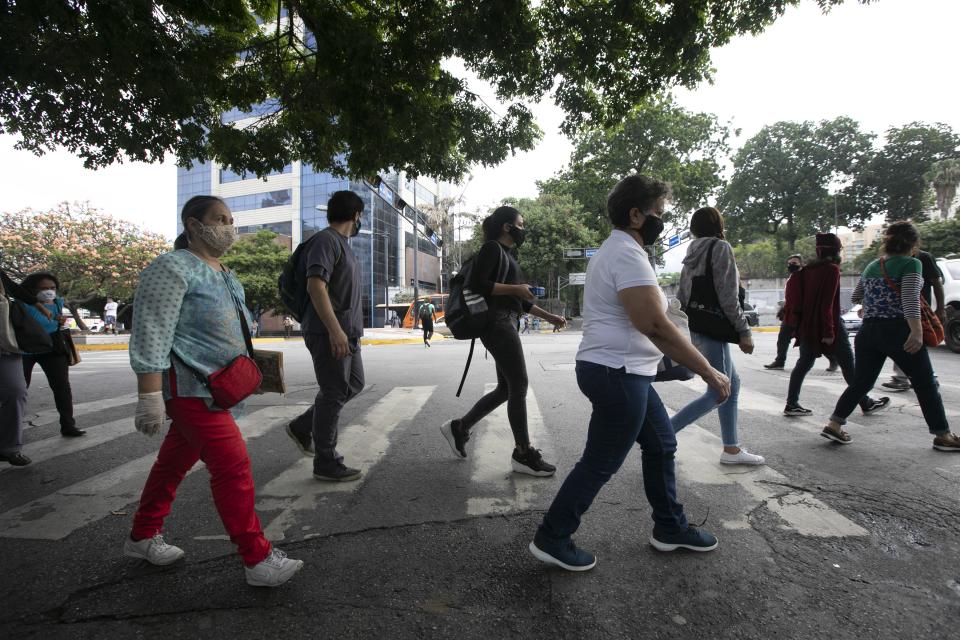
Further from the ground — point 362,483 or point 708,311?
point 708,311

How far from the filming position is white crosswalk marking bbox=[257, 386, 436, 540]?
2.97 meters

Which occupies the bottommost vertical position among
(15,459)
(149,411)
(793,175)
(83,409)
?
(83,409)

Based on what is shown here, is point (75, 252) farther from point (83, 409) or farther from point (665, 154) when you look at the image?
point (665, 154)

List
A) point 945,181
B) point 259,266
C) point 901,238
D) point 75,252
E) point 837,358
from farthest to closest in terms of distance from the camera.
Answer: point 945,181
point 259,266
point 75,252
point 837,358
point 901,238

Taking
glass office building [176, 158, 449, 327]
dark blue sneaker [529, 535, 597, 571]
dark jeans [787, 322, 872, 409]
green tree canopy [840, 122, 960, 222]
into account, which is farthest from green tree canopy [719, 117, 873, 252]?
dark blue sneaker [529, 535, 597, 571]

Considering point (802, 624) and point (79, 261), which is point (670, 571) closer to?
point (802, 624)

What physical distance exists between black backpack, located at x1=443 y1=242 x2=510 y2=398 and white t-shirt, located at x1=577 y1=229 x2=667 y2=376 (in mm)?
1220

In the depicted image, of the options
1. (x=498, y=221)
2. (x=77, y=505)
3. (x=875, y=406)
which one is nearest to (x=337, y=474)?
(x=77, y=505)

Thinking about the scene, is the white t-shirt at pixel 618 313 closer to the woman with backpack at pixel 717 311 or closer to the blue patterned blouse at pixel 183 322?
the woman with backpack at pixel 717 311

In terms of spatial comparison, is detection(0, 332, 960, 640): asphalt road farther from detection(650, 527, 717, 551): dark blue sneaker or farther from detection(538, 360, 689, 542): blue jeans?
detection(538, 360, 689, 542): blue jeans

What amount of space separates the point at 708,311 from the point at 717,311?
2.2 inches

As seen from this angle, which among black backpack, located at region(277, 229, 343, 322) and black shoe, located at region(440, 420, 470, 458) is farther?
black shoe, located at region(440, 420, 470, 458)

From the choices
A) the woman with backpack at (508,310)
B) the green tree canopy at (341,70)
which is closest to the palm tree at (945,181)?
the green tree canopy at (341,70)

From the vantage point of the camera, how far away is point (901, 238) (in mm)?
4082
